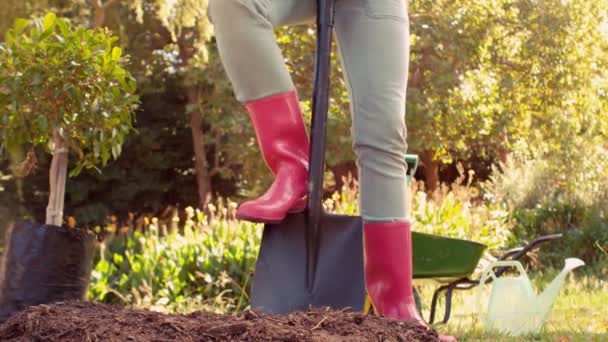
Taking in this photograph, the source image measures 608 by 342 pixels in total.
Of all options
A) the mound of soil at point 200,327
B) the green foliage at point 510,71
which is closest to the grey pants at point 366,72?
the mound of soil at point 200,327

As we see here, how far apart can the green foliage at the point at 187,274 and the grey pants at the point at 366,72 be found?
348 cm

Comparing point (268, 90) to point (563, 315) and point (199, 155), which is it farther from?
point (199, 155)

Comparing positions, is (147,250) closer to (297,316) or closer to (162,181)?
(297,316)

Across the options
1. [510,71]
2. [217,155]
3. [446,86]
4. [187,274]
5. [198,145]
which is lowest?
[187,274]

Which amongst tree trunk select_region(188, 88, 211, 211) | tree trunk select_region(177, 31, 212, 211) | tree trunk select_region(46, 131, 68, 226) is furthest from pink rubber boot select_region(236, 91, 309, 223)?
tree trunk select_region(188, 88, 211, 211)

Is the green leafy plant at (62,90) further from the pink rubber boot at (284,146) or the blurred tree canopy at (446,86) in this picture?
the blurred tree canopy at (446,86)

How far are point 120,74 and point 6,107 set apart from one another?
420mm

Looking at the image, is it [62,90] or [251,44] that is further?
[62,90]

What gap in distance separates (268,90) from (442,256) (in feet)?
4.94

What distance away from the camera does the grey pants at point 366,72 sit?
1.78m

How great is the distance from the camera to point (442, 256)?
10.2 feet

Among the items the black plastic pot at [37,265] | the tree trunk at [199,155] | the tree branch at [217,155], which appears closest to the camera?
the black plastic pot at [37,265]

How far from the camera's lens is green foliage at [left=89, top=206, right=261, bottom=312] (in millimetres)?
5332

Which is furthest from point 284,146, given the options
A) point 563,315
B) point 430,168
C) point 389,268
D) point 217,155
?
point 217,155
